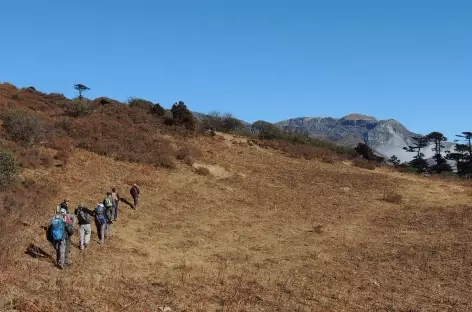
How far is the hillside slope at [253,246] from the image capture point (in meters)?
11.5

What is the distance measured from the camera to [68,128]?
3209 cm

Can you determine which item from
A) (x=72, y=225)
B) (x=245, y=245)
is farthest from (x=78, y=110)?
(x=72, y=225)

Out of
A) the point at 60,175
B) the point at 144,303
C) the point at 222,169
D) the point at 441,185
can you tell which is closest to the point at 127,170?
the point at 60,175

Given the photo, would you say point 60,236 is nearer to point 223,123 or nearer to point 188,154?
point 188,154

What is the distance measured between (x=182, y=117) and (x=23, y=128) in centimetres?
1682

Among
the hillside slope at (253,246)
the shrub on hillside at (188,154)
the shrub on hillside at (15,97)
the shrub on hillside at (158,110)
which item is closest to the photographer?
the hillside slope at (253,246)

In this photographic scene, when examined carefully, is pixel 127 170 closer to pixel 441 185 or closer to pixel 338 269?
pixel 338 269

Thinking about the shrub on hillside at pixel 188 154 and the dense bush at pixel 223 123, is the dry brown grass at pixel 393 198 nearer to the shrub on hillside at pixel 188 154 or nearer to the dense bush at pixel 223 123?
the shrub on hillside at pixel 188 154

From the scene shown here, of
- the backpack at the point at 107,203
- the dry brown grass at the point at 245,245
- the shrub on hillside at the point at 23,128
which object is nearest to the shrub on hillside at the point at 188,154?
the dry brown grass at the point at 245,245

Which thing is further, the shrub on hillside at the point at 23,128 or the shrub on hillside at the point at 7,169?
the shrub on hillside at the point at 23,128

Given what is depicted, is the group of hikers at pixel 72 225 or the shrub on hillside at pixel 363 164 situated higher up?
the shrub on hillside at pixel 363 164

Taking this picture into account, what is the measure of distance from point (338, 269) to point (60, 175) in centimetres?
1436

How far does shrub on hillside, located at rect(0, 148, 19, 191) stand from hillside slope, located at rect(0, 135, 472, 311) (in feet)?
5.82

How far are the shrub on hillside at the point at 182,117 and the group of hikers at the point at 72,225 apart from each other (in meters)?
22.0
